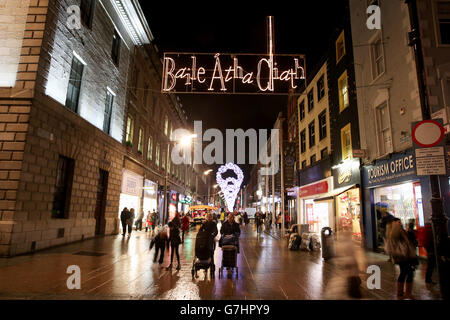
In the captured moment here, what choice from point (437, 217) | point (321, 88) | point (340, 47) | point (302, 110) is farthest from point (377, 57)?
point (302, 110)

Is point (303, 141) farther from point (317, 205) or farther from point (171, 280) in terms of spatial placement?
point (171, 280)

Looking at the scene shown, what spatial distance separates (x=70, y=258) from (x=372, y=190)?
14.5 meters

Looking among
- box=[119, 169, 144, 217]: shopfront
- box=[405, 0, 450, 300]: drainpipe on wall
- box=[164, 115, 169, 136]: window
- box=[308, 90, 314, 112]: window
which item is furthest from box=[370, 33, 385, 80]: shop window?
box=[164, 115, 169, 136]: window

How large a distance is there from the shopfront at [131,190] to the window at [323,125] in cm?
1626

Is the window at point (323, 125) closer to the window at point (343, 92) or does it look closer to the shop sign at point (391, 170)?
the window at point (343, 92)

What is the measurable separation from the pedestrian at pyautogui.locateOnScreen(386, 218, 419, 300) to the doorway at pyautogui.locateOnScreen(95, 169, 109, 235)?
650 inches

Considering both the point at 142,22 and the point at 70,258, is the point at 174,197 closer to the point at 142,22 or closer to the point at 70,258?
the point at 142,22

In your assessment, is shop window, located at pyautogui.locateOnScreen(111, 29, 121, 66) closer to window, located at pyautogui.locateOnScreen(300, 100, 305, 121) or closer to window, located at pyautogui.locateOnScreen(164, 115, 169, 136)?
window, located at pyautogui.locateOnScreen(164, 115, 169, 136)

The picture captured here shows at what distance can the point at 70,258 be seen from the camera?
998 centimetres

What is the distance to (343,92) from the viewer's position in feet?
60.8

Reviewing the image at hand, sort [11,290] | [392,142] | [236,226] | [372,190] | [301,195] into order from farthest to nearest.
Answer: [301,195] → [372,190] → [392,142] → [236,226] → [11,290]

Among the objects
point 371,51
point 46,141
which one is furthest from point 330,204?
point 46,141

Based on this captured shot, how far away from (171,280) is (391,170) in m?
10.9

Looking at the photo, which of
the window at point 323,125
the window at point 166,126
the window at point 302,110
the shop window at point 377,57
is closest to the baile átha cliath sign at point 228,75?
the shop window at point 377,57
